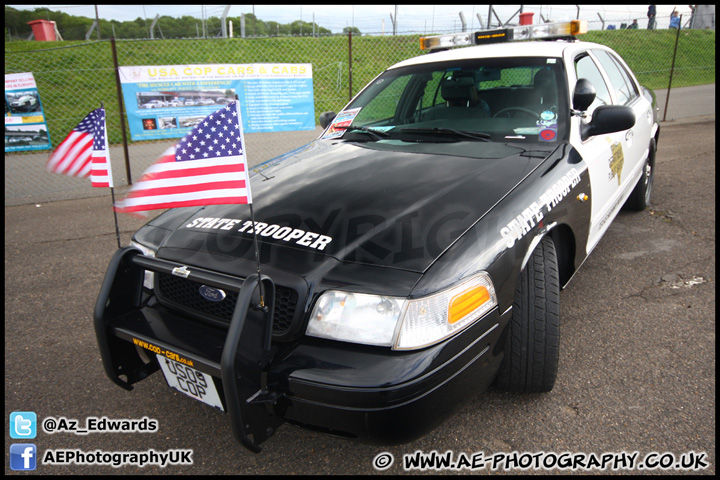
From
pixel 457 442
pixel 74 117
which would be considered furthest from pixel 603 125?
pixel 74 117

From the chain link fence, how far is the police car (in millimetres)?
5584

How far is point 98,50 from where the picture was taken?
1661 centimetres

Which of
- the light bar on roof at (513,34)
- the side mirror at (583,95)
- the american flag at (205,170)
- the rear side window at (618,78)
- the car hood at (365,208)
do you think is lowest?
the car hood at (365,208)

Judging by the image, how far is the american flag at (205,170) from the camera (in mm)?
1741

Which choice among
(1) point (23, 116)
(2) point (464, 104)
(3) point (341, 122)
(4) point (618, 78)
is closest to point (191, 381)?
(3) point (341, 122)

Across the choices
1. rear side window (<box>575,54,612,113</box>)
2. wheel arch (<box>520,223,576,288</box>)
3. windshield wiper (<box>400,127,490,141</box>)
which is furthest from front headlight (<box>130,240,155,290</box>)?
rear side window (<box>575,54,612,113</box>)

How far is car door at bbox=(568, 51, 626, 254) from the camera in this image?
109 inches

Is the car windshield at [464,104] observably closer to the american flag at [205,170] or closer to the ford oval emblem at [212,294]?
the american flag at [205,170]

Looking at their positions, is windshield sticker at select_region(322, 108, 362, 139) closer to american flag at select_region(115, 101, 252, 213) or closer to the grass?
american flag at select_region(115, 101, 252, 213)

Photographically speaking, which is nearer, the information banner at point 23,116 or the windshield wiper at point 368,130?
the windshield wiper at point 368,130

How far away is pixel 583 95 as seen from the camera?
275 cm

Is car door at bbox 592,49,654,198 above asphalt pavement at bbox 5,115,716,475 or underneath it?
above

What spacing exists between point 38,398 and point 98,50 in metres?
17.5

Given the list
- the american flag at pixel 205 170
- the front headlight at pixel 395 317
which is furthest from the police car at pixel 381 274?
the american flag at pixel 205 170
